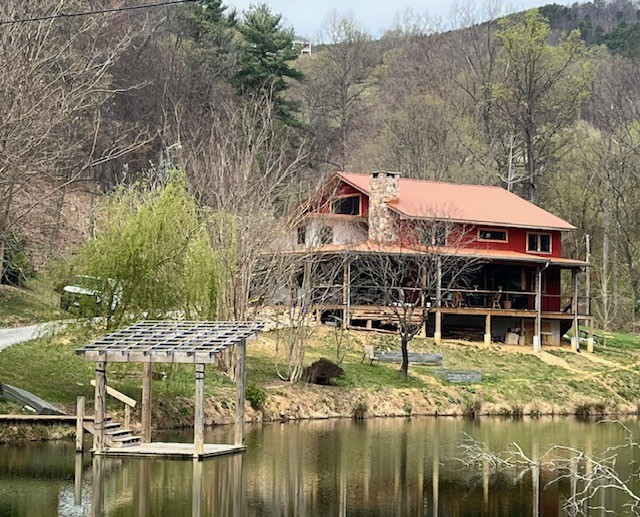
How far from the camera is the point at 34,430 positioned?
28.4 metres

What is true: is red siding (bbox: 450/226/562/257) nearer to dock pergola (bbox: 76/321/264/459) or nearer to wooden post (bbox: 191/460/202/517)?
dock pergola (bbox: 76/321/264/459)

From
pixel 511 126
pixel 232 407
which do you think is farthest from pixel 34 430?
pixel 511 126

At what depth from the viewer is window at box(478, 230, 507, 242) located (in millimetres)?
51062

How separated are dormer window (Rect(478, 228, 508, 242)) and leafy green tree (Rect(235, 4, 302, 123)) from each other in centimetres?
2078

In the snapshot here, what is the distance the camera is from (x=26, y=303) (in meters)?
46.8

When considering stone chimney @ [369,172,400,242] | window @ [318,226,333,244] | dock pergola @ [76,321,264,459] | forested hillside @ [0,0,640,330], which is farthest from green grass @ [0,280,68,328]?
dock pergola @ [76,321,264,459]

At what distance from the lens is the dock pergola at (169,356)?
26234mm

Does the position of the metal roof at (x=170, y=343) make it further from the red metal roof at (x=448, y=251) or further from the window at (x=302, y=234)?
the window at (x=302, y=234)

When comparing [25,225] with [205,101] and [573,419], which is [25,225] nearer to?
[573,419]

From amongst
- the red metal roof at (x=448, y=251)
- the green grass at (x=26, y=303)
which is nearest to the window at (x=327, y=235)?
the red metal roof at (x=448, y=251)

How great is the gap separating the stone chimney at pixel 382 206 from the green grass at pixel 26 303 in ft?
42.7

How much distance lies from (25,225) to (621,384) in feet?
71.8

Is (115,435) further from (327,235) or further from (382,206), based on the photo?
(382,206)

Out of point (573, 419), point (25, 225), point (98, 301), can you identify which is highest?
point (25, 225)
